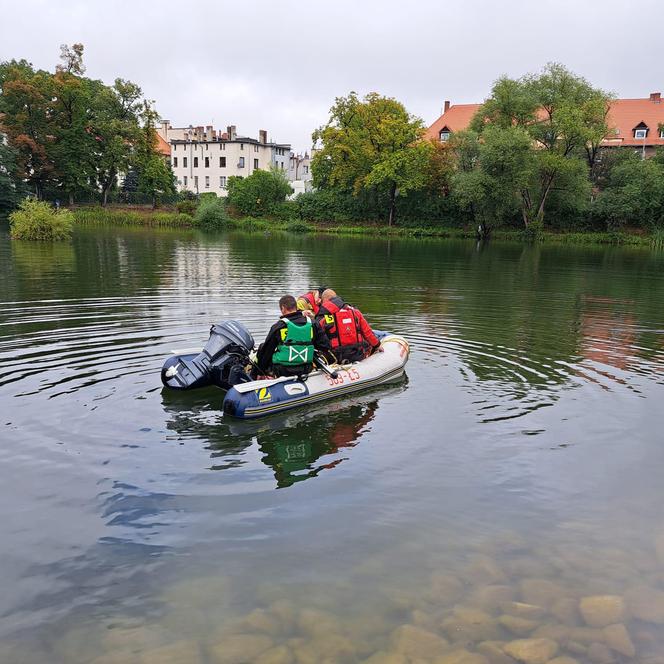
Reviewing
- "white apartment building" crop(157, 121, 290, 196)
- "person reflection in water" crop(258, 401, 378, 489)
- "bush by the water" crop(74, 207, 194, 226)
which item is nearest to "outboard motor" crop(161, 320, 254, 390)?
"person reflection in water" crop(258, 401, 378, 489)

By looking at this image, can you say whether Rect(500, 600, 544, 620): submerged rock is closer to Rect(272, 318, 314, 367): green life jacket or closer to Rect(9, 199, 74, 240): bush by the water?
Rect(272, 318, 314, 367): green life jacket

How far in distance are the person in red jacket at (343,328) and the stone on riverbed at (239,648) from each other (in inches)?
207

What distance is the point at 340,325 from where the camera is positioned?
896 cm

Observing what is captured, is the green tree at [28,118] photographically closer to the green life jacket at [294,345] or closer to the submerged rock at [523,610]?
the green life jacket at [294,345]

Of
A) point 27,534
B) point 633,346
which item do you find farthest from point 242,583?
point 633,346

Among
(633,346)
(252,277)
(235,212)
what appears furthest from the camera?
(235,212)

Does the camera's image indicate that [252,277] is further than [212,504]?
Yes

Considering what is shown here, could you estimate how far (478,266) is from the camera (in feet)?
91.3

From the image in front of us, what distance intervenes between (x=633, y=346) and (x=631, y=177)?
43.5m

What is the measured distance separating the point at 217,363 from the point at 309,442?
1.99 m

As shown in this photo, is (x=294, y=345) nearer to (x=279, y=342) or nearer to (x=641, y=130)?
(x=279, y=342)

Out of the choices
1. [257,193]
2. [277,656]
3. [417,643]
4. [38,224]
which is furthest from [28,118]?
[417,643]

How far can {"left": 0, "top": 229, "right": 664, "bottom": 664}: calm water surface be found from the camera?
4.05 m

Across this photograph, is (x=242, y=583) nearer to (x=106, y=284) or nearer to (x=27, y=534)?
(x=27, y=534)
